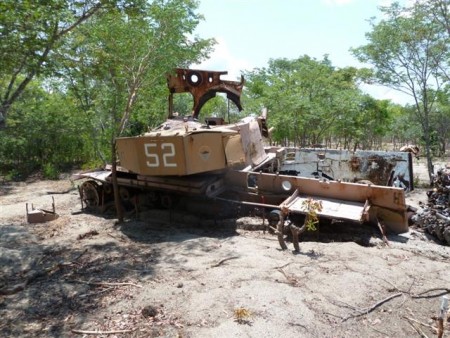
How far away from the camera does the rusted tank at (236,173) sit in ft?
24.6

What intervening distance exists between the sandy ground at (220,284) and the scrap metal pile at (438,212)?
0.76ft

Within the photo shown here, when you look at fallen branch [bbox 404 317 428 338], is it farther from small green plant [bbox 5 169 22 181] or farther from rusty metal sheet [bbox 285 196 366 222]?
small green plant [bbox 5 169 22 181]

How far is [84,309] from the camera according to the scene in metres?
4.86

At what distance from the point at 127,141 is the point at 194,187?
1626 mm

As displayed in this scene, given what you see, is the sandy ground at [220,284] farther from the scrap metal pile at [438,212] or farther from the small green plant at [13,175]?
the small green plant at [13,175]

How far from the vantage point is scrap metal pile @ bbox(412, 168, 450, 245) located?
24.4ft

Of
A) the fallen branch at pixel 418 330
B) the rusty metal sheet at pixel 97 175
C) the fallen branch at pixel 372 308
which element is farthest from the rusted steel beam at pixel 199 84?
the fallen branch at pixel 418 330

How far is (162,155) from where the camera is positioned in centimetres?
789

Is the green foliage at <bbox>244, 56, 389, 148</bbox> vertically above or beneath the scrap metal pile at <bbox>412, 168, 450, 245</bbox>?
above

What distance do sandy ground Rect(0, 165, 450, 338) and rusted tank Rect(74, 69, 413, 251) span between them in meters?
0.55

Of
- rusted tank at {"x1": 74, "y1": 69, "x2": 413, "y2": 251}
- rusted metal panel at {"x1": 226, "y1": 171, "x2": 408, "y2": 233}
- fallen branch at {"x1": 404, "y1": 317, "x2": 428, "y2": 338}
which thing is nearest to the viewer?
fallen branch at {"x1": 404, "y1": 317, "x2": 428, "y2": 338}

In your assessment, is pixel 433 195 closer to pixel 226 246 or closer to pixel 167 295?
pixel 226 246

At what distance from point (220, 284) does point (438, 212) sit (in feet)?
16.2

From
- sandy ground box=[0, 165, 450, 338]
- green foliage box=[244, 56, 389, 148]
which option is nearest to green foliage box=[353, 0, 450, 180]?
green foliage box=[244, 56, 389, 148]
